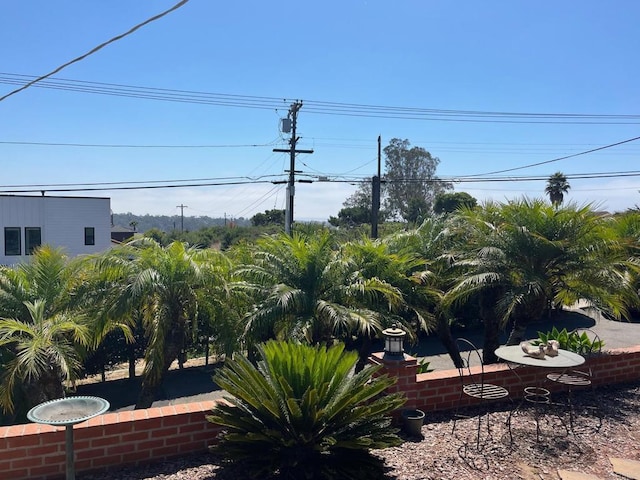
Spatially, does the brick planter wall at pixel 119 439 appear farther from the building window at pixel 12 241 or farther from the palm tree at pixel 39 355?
the building window at pixel 12 241

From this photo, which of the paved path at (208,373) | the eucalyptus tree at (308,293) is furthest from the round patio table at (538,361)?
the paved path at (208,373)

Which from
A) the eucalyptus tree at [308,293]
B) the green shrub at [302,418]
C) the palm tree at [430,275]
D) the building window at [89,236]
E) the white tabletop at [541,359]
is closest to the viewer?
the green shrub at [302,418]

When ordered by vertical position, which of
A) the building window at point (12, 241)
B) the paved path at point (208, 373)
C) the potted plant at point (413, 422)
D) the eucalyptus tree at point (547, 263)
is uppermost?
the building window at point (12, 241)

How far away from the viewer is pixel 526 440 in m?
4.43

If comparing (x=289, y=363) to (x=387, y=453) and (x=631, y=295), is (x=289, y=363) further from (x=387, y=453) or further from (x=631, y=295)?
(x=631, y=295)

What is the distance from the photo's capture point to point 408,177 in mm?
54469

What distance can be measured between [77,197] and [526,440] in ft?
98.3

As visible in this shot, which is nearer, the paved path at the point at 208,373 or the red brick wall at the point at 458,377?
the red brick wall at the point at 458,377

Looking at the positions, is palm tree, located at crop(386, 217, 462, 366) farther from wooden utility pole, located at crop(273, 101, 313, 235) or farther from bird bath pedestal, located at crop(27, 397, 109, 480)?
wooden utility pole, located at crop(273, 101, 313, 235)

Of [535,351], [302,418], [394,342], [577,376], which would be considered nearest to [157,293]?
[394,342]

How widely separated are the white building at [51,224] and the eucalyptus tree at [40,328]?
68.0ft

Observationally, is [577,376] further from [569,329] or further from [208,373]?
[569,329]

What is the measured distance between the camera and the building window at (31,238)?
2772 cm

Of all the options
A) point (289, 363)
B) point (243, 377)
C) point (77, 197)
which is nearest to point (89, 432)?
point (243, 377)
